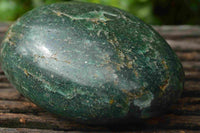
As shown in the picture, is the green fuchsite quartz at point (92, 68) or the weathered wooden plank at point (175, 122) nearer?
the green fuchsite quartz at point (92, 68)

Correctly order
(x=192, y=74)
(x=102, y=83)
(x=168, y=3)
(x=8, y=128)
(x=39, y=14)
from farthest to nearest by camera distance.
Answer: (x=168, y=3) < (x=192, y=74) < (x=39, y=14) < (x=8, y=128) < (x=102, y=83)

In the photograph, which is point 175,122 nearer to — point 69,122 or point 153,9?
point 69,122

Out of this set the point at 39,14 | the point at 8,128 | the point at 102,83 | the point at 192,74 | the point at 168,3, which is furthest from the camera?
the point at 168,3

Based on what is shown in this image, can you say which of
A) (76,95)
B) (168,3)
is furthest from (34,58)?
(168,3)

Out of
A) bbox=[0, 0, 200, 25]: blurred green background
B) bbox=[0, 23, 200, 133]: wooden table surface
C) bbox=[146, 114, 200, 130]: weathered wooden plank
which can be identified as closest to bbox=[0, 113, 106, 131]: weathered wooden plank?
bbox=[0, 23, 200, 133]: wooden table surface

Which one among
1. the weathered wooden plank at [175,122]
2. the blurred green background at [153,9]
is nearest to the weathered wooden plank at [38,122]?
the weathered wooden plank at [175,122]

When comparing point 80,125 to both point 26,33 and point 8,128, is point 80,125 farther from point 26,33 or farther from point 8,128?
point 26,33

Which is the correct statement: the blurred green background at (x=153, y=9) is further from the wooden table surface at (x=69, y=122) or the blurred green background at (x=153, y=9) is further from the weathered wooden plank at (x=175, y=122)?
the weathered wooden plank at (x=175, y=122)
